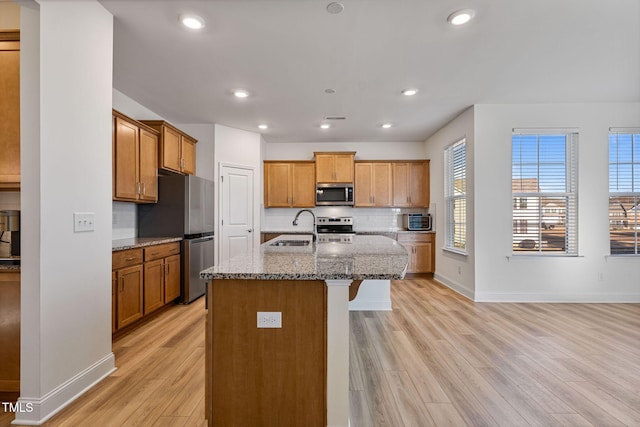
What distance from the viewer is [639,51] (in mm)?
2656

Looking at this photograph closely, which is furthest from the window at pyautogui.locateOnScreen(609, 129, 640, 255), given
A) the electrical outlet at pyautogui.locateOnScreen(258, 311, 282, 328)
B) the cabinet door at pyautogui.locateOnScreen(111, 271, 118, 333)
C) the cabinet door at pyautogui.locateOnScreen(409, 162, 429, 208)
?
the cabinet door at pyautogui.locateOnScreen(111, 271, 118, 333)

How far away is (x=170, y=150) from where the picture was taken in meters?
3.88

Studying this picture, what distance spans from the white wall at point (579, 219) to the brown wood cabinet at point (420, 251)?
1.55 m

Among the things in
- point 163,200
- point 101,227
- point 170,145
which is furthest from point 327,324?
point 170,145

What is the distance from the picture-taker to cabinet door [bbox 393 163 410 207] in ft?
18.8

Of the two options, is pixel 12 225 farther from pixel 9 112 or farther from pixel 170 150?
pixel 170 150

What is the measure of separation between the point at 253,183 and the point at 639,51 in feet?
16.3

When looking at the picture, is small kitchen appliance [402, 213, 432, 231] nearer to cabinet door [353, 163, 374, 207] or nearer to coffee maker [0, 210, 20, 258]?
cabinet door [353, 163, 374, 207]

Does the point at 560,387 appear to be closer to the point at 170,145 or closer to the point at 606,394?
the point at 606,394

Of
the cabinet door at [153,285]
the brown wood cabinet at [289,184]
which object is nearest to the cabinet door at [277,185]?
the brown wood cabinet at [289,184]

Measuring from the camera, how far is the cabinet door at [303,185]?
18.9 ft

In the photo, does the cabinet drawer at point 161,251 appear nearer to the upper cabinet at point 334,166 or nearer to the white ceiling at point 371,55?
the white ceiling at point 371,55

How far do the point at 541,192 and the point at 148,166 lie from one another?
5.02 metres

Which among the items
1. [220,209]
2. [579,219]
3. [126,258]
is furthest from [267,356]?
[579,219]
